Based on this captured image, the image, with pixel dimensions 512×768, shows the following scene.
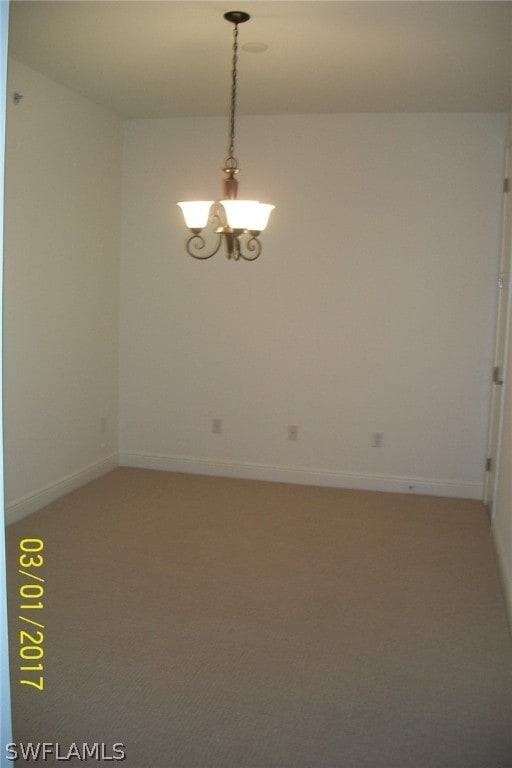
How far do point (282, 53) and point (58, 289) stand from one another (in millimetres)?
2081

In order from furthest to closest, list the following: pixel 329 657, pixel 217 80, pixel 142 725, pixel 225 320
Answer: pixel 225 320, pixel 217 80, pixel 329 657, pixel 142 725

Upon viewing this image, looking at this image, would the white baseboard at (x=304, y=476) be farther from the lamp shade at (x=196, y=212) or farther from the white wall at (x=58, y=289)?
the lamp shade at (x=196, y=212)

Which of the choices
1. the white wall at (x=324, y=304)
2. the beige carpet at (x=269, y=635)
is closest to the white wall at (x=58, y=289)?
the white wall at (x=324, y=304)

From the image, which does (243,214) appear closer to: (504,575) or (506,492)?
(506,492)

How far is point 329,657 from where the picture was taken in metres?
3.04

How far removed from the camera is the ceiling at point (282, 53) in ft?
10.7

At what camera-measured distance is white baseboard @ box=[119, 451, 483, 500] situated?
540cm

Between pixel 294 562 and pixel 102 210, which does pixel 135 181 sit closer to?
pixel 102 210

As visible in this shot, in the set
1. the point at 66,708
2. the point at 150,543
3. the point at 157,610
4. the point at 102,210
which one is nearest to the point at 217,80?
the point at 102,210

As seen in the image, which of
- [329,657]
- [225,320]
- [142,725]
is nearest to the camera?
[142,725]

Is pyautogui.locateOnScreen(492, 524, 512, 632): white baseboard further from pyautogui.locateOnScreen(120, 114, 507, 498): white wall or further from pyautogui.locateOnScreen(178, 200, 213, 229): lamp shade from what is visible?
pyautogui.locateOnScreen(178, 200, 213, 229): lamp shade

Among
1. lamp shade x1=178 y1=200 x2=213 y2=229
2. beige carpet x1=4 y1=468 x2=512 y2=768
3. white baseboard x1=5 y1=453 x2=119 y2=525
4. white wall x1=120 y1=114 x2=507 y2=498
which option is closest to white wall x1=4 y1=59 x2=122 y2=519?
white baseboard x1=5 y1=453 x2=119 y2=525

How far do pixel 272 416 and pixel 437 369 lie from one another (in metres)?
1.28

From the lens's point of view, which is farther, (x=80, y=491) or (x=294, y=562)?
(x=80, y=491)
